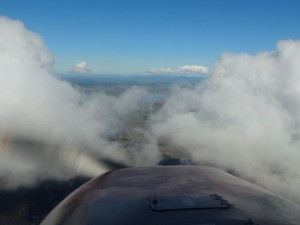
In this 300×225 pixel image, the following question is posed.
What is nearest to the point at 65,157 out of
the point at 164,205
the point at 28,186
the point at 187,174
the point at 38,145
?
the point at 38,145

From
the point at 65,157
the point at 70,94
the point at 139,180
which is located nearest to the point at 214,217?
the point at 139,180

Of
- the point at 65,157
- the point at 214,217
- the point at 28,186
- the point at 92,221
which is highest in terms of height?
the point at 214,217

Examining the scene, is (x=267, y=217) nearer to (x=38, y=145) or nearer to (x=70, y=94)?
(x=38, y=145)

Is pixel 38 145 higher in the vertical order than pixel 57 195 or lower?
higher

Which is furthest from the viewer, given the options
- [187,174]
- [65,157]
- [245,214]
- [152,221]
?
[65,157]

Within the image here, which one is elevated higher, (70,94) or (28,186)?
(70,94)

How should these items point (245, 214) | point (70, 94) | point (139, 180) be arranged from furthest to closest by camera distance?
point (70, 94), point (139, 180), point (245, 214)

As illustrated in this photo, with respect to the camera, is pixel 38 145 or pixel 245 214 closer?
pixel 245 214

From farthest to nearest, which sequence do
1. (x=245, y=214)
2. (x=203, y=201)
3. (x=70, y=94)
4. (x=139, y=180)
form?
(x=70, y=94)
(x=139, y=180)
(x=203, y=201)
(x=245, y=214)

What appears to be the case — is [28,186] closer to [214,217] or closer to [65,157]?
[65,157]
